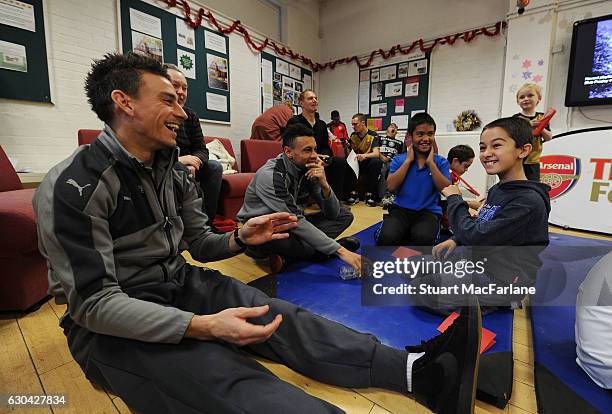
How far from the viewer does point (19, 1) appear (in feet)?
8.07

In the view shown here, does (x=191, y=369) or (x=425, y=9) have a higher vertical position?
(x=425, y=9)

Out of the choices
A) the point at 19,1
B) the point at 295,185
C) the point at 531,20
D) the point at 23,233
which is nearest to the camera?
the point at 23,233

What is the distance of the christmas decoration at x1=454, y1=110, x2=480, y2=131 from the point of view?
14.6ft

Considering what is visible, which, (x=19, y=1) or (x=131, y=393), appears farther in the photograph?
(x=19, y=1)

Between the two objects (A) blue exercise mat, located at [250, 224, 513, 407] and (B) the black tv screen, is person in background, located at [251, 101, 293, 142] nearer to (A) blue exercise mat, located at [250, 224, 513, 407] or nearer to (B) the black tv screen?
(A) blue exercise mat, located at [250, 224, 513, 407]

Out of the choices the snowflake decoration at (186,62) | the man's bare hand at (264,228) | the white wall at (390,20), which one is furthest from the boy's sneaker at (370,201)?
the man's bare hand at (264,228)

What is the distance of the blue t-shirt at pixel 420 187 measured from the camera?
2219mm

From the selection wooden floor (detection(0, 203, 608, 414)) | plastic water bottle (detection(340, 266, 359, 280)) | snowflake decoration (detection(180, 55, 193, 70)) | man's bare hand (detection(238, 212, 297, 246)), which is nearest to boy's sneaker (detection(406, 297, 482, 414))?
wooden floor (detection(0, 203, 608, 414))

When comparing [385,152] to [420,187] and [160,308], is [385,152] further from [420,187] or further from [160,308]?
[160,308]

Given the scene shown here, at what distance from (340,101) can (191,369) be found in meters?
5.77

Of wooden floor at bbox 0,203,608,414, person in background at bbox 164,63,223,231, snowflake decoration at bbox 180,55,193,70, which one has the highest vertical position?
snowflake decoration at bbox 180,55,193,70

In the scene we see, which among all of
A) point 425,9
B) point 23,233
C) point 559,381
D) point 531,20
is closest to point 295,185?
point 23,233

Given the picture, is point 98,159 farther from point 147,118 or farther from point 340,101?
point 340,101

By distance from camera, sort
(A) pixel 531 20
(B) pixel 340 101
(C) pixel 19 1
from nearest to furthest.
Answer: (C) pixel 19 1
(A) pixel 531 20
(B) pixel 340 101
